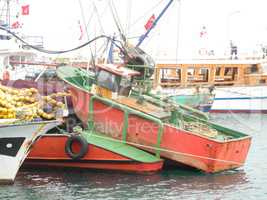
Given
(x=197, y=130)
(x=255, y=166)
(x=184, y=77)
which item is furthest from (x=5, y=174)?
(x=184, y=77)

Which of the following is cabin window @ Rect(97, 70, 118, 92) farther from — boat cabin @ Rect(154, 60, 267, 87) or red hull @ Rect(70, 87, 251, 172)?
boat cabin @ Rect(154, 60, 267, 87)

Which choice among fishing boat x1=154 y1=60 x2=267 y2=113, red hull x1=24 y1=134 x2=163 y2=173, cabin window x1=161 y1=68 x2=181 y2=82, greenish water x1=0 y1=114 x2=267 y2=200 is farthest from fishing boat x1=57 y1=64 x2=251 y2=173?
cabin window x1=161 y1=68 x2=181 y2=82

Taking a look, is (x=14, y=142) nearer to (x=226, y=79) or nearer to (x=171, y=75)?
(x=171, y=75)

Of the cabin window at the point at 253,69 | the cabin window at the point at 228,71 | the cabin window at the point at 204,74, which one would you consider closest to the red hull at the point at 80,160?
the cabin window at the point at 204,74

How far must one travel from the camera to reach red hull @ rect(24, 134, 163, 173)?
21625 millimetres

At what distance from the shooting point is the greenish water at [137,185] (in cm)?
1886

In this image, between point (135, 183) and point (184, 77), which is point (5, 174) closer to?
point (135, 183)

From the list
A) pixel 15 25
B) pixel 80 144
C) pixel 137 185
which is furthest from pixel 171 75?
pixel 137 185

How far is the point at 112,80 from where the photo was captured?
23.7m

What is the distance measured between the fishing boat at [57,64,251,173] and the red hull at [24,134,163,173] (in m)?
0.99

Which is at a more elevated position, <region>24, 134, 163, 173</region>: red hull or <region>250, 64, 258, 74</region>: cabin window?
<region>250, 64, 258, 74</region>: cabin window

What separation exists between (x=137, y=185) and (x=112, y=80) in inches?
202

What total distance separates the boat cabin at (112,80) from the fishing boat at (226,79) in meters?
29.6

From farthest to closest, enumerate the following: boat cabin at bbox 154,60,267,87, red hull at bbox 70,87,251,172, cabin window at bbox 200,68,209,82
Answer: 1. cabin window at bbox 200,68,209,82
2. boat cabin at bbox 154,60,267,87
3. red hull at bbox 70,87,251,172
